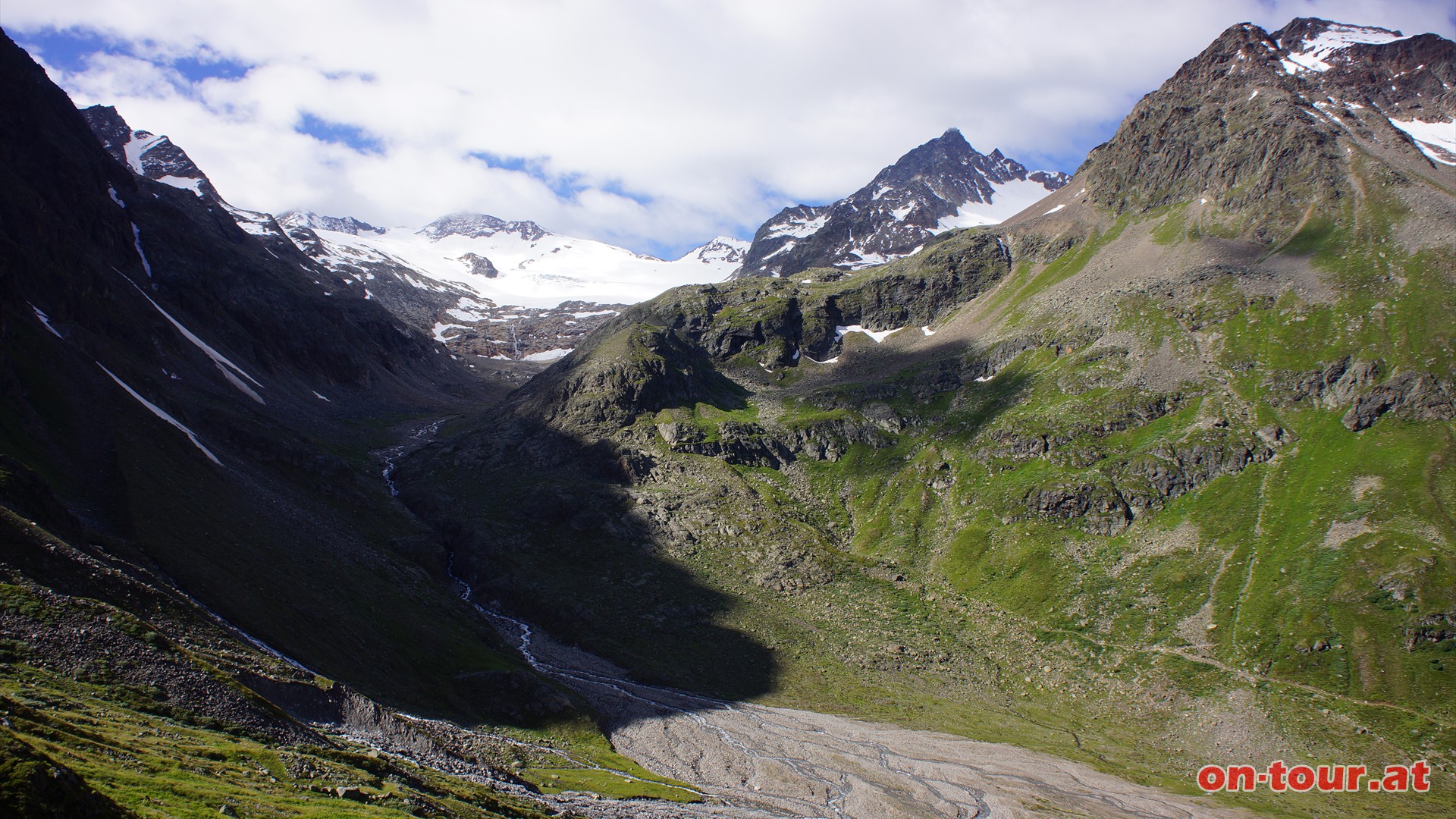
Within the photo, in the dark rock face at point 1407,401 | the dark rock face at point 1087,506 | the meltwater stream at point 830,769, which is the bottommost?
the meltwater stream at point 830,769

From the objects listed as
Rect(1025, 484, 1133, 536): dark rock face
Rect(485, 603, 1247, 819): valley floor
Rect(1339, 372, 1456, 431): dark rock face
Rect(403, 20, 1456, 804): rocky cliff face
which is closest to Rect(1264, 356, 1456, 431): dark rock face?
Rect(1339, 372, 1456, 431): dark rock face

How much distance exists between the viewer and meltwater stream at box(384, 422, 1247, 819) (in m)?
64.6

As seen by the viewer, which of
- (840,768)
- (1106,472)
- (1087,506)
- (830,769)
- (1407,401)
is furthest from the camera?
(1106,472)

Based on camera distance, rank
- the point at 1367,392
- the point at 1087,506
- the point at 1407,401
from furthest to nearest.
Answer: the point at 1087,506 < the point at 1367,392 < the point at 1407,401

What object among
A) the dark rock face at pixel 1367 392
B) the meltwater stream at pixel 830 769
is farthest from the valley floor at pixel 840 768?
the dark rock face at pixel 1367 392

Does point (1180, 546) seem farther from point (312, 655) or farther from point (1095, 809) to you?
point (312, 655)

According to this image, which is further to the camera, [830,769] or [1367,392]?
[1367,392]

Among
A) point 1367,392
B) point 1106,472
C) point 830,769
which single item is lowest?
point 830,769

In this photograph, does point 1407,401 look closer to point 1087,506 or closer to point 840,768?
point 1087,506

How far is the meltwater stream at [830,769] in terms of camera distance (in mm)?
64625

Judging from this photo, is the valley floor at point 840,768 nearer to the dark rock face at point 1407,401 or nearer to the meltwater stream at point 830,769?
the meltwater stream at point 830,769

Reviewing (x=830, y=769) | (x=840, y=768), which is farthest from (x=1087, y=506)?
(x=830, y=769)

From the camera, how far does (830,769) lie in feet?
233

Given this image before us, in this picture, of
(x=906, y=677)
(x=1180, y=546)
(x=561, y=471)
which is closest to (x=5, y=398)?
(x=561, y=471)
